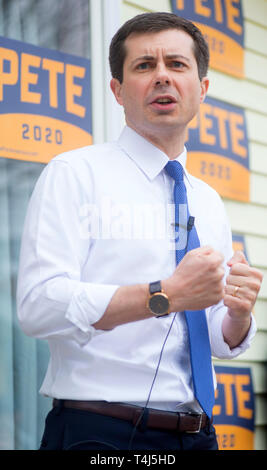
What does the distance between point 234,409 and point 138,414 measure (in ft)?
7.44

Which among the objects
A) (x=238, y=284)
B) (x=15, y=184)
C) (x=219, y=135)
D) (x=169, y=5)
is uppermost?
(x=169, y=5)

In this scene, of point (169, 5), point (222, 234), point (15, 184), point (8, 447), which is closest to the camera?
point (222, 234)

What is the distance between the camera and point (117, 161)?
6.50 ft

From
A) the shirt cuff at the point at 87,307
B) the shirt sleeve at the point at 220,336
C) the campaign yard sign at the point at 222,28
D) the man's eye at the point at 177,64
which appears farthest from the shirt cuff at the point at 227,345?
the campaign yard sign at the point at 222,28

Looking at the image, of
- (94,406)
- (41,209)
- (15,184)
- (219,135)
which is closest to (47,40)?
(15,184)

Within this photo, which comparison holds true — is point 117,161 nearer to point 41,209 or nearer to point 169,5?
point 41,209

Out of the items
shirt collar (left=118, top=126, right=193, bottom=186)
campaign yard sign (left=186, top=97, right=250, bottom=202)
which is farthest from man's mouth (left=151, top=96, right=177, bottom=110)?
campaign yard sign (left=186, top=97, right=250, bottom=202)

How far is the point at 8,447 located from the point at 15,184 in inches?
46.3

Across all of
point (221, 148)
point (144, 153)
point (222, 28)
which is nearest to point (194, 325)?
point (144, 153)

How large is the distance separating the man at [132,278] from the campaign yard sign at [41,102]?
883 mm

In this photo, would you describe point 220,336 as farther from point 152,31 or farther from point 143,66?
point 152,31

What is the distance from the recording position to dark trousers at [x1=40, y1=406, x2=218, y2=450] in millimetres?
1680

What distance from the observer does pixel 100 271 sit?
1.80 meters

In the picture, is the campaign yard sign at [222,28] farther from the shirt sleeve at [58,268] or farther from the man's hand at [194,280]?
the man's hand at [194,280]
